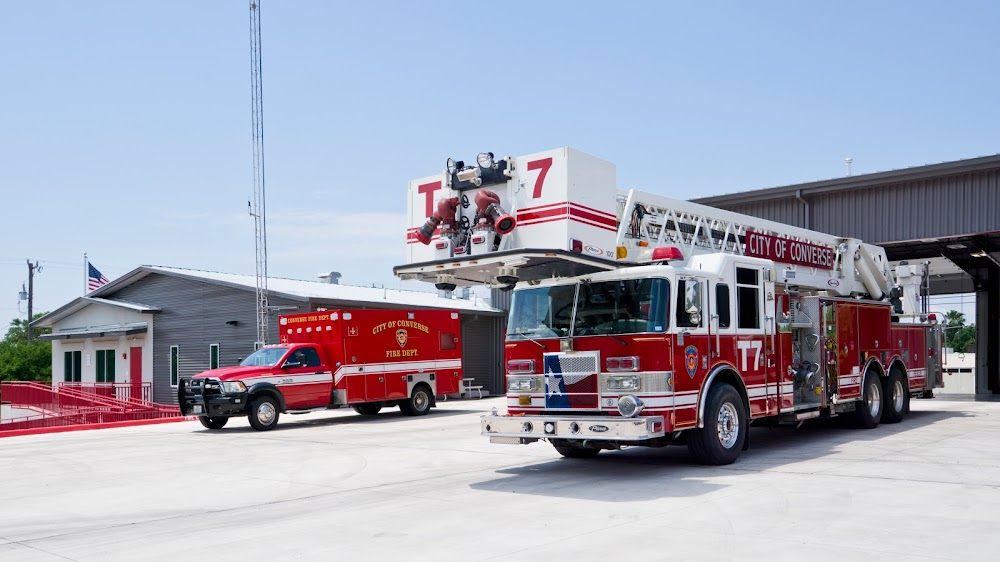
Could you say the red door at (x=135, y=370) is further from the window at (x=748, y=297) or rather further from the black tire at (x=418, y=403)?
the window at (x=748, y=297)

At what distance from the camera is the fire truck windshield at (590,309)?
10.7 metres

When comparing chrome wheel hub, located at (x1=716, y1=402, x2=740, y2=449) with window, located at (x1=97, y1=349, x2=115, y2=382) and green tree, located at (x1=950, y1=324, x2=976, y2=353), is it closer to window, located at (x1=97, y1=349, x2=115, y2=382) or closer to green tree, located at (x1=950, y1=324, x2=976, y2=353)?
Answer: window, located at (x1=97, y1=349, x2=115, y2=382)

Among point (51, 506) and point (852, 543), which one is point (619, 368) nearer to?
point (852, 543)

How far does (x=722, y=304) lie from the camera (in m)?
11.7

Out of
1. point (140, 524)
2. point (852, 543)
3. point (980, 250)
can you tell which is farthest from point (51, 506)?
point (980, 250)

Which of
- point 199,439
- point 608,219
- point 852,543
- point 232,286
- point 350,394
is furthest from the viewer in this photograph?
point 232,286

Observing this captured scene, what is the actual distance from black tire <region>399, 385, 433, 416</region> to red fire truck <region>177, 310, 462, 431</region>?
27mm

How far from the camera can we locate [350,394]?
73.0ft

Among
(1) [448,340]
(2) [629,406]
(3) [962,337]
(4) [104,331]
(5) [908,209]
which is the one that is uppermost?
(5) [908,209]

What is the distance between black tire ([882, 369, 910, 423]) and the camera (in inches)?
658

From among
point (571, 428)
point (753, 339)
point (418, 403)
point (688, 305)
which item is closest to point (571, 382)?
point (571, 428)

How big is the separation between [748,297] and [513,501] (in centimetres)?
475

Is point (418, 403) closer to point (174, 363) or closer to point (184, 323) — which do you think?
point (184, 323)

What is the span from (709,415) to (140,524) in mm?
6639
